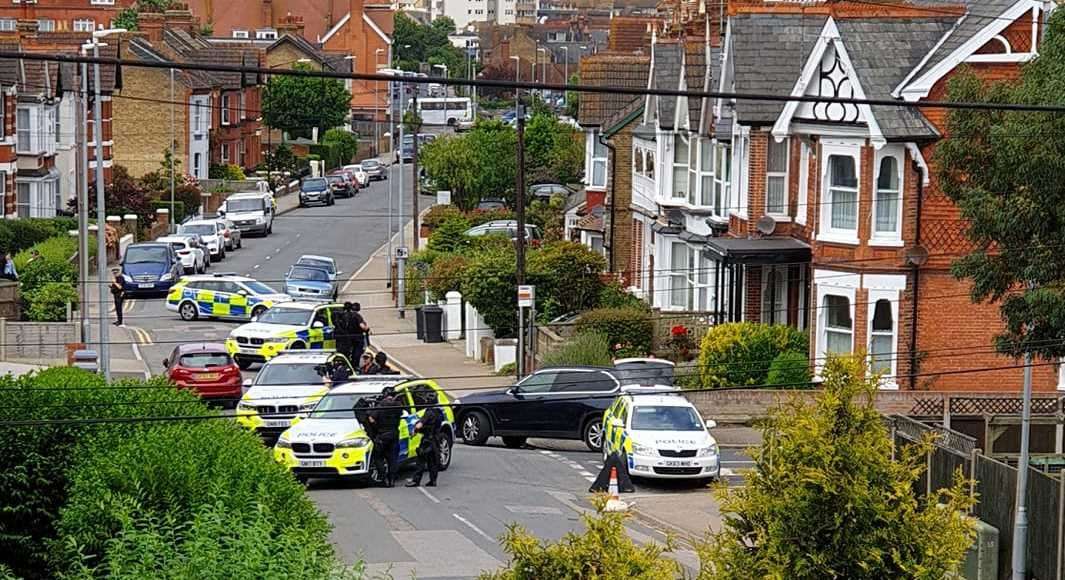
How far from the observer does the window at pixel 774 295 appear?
40406mm

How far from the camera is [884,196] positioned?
36344mm

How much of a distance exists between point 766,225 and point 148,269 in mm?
22910

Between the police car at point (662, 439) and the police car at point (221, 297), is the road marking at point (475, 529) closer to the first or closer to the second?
the police car at point (662, 439)

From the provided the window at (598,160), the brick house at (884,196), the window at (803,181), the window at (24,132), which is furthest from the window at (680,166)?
the window at (24,132)

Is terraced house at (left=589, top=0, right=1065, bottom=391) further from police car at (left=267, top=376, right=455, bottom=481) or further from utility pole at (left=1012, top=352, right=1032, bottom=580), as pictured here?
utility pole at (left=1012, top=352, right=1032, bottom=580)

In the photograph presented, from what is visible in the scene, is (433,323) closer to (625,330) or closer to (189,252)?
(625,330)

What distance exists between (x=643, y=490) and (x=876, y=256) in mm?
8866

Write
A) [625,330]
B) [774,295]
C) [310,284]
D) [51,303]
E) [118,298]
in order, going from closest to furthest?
[774,295]
[625,330]
[51,303]
[118,298]
[310,284]

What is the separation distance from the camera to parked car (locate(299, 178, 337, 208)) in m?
87.4

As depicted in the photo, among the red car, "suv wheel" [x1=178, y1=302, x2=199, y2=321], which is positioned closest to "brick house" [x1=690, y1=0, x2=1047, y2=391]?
the red car

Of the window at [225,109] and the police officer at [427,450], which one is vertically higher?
the window at [225,109]

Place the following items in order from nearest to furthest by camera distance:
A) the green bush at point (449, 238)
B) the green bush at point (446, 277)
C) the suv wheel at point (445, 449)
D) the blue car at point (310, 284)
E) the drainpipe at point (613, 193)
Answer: the suv wheel at point (445, 449) → the green bush at point (446, 277) → the blue car at point (310, 284) → the drainpipe at point (613, 193) → the green bush at point (449, 238)

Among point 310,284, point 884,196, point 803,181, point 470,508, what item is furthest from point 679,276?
point 470,508

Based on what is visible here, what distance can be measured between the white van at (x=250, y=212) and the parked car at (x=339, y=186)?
18.0 metres
